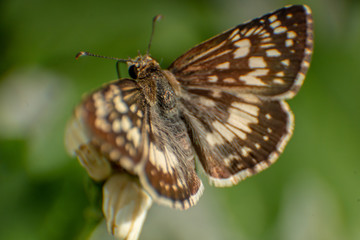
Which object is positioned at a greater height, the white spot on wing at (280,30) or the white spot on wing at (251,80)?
the white spot on wing at (280,30)

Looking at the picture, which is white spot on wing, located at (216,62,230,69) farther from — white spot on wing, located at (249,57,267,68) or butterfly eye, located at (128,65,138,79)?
butterfly eye, located at (128,65,138,79)

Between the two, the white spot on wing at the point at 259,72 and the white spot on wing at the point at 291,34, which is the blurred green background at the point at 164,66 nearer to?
the white spot on wing at the point at 259,72

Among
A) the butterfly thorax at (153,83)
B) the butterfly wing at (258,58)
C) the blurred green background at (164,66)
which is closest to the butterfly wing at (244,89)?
the butterfly wing at (258,58)

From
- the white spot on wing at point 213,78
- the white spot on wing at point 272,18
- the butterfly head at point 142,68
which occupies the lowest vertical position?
the white spot on wing at point 213,78

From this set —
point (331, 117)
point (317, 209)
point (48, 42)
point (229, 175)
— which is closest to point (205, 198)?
point (229, 175)

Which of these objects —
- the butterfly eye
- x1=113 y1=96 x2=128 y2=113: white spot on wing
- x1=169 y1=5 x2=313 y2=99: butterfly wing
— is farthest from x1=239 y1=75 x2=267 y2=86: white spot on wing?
x1=113 y1=96 x2=128 y2=113: white spot on wing

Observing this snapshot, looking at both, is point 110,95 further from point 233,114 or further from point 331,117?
point 331,117

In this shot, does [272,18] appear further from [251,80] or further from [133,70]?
[133,70]

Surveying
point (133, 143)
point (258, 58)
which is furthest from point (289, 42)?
point (133, 143)
